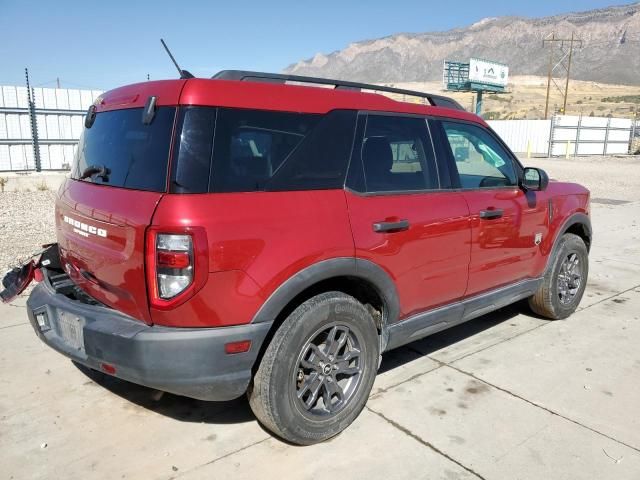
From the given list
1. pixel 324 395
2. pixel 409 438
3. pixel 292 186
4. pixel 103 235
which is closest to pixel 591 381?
pixel 409 438

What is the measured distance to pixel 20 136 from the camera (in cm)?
1416

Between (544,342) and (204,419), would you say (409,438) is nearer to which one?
(204,419)

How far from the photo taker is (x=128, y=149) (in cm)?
271

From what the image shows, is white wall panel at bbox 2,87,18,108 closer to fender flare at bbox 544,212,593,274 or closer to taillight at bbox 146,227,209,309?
taillight at bbox 146,227,209,309

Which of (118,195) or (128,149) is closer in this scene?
(118,195)

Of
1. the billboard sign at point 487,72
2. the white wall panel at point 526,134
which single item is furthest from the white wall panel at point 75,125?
the billboard sign at point 487,72

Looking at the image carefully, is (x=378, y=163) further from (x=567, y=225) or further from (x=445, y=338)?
(x=567, y=225)

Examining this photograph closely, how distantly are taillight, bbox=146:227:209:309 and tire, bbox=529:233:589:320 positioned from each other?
3318mm

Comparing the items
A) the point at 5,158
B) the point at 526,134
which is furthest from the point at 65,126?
the point at 526,134

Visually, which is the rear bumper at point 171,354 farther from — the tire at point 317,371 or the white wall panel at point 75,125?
the white wall panel at point 75,125

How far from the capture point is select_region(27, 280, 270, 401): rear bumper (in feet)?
7.73

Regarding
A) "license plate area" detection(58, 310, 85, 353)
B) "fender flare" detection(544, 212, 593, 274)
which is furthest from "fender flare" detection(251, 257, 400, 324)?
"fender flare" detection(544, 212, 593, 274)

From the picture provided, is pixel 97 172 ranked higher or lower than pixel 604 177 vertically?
higher

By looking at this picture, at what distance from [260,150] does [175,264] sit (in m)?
0.71
